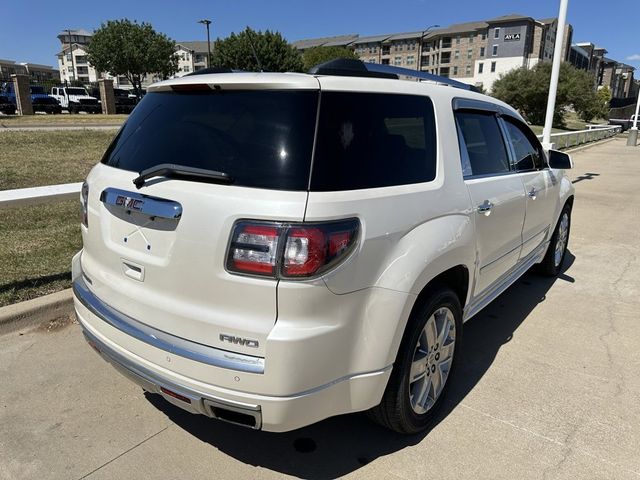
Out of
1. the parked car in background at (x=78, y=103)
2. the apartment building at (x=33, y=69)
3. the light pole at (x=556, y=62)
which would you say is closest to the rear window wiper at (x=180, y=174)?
the light pole at (x=556, y=62)

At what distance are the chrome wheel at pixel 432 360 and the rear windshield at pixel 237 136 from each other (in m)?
1.15

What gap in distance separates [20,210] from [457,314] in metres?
6.43

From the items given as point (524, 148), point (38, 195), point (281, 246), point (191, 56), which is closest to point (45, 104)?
point (38, 195)

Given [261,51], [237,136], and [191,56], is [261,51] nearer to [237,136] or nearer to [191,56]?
[237,136]

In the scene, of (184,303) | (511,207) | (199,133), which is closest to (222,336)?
(184,303)

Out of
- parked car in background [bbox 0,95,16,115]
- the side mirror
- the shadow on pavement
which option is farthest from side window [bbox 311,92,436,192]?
parked car in background [bbox 0,95,16,115]

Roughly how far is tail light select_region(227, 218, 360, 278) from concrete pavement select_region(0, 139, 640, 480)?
1.13 metres

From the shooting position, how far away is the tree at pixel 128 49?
5562 cm

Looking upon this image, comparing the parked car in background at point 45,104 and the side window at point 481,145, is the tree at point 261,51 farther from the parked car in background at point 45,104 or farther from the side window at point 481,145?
the side window at point 481,145

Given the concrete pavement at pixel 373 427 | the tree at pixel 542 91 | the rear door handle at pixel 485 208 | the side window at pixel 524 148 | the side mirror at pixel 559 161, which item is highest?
the tree at pixel 542 91

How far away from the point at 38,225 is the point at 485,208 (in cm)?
551

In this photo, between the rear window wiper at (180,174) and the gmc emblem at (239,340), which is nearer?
the gmc emblem at (239,340)

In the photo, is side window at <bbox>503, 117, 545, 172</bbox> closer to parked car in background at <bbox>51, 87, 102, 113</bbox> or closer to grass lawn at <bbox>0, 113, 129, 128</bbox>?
grass lawn at <bbox>0, 113, 129, 128</bbox>

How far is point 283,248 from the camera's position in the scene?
6.29 feet
